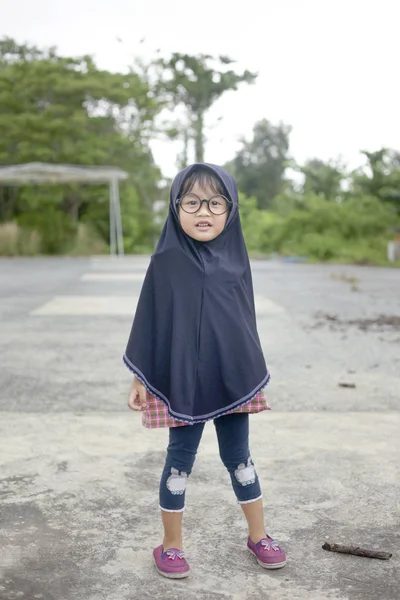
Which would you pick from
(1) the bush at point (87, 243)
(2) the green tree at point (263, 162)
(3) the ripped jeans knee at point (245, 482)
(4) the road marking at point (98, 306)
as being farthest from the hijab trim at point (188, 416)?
(2) the green tree at point (263, 162)

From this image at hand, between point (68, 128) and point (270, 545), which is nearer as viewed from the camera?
point (270, 545)

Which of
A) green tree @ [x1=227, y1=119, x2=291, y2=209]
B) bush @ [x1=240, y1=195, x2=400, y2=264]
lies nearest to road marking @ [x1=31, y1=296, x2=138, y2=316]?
bush @ [x1=240, y1=195, x2=400, y2=264]

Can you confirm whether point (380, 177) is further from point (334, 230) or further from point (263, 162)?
point (263, 162)

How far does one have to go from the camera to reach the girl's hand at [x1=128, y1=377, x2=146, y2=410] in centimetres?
277

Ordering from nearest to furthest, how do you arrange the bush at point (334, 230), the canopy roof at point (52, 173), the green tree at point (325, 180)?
the bush at point (334, 230)
the canopy roof at point (52, 173)
the green tree at point (325, 180)

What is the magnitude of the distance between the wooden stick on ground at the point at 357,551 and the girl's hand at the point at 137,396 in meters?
0.75

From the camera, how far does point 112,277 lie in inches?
719

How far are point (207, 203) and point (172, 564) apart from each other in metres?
1.10

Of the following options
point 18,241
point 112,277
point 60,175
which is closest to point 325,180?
point 60,175

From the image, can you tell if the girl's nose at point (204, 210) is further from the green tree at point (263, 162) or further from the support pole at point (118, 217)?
the green tree at point (263, 162)

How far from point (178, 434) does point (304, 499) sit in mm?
824

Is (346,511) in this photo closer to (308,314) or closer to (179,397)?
(179,397)

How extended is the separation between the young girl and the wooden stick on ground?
187 millimetres

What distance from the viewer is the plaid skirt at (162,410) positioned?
2.73m
